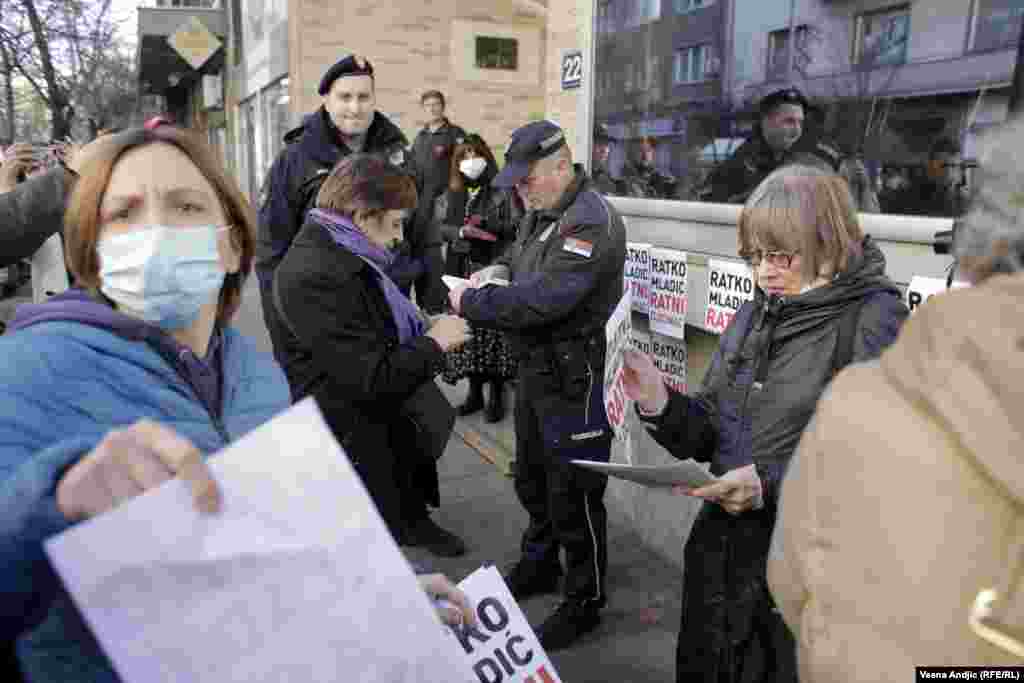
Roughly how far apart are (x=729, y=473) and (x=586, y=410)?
4.12ft

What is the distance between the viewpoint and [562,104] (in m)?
5.20

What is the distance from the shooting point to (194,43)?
1533 centimetres

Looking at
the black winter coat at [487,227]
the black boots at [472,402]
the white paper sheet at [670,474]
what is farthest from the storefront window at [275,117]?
the white paper sheet at [670,474]

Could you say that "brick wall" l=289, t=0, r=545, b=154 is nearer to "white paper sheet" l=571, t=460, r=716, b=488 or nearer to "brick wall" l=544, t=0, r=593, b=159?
"brick wall" l=544, t=0, r=593, b=159

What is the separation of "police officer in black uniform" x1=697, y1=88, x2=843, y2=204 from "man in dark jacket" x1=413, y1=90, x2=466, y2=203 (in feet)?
11.3

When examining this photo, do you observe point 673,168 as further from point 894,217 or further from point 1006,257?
point 1006,257

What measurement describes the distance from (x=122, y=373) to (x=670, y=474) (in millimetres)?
1213

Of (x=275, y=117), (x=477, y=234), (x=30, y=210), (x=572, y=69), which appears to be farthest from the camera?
(x=275, y=117)

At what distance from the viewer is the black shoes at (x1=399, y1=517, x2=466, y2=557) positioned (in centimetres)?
407

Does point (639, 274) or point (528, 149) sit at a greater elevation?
point (528, 149)

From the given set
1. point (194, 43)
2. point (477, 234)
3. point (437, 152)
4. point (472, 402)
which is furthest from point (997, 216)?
point (194, 43)

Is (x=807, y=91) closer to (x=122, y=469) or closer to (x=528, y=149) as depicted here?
(x=528, y=149)

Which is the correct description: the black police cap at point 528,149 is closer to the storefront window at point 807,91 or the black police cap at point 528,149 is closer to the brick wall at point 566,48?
the storefront window at point 807,91

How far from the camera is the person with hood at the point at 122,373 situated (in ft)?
3.02
